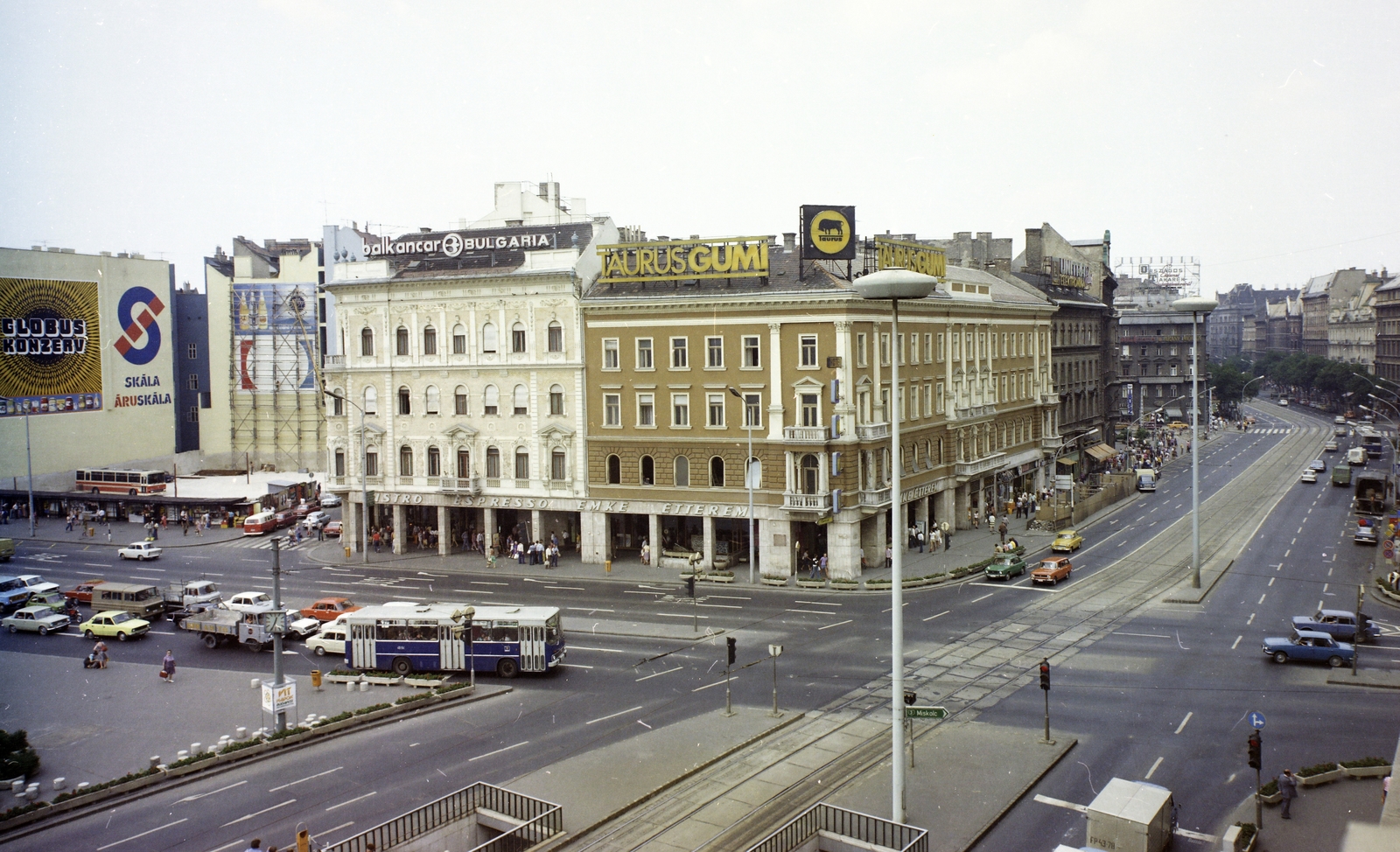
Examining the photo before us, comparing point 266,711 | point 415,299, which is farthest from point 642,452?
point 266,711

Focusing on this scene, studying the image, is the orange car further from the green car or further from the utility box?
the utility box

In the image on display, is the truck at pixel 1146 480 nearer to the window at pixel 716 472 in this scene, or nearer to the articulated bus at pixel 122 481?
the window at pixel 716 472

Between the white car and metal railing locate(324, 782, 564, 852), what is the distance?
168 feet

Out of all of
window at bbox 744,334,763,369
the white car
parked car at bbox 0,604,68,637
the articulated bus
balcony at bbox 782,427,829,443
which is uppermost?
window at bbox 744,334,763,369

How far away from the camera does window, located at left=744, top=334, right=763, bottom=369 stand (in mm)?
58625

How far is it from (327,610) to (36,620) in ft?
49.1

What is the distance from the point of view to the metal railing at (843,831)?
21.4 metres

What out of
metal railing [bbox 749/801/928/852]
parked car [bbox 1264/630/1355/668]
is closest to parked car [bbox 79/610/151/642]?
metal railing [bbox 749/801/928/852]

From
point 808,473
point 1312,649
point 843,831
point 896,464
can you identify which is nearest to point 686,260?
point 808,473

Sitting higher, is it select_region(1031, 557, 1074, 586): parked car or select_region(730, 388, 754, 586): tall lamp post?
select_region(730, 388, 754, 586): tall lamp post

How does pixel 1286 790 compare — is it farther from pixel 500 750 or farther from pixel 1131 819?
pixel 500 750

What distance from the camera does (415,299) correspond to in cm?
6619

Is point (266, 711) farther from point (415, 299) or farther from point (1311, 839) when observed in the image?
point (415, 299)

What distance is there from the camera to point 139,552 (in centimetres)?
6744
